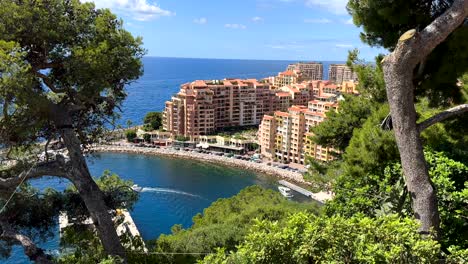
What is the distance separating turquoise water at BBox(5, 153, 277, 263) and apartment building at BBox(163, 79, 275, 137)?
4.83 m

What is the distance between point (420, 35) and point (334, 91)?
38398 millimetres

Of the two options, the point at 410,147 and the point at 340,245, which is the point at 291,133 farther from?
the point at 340,245

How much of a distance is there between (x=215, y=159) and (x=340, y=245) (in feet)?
98.3

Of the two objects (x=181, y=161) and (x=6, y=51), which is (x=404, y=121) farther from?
(x=181, y=161)

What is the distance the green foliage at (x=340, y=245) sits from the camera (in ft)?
6.27

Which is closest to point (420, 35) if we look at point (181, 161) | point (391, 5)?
point (391, 5)

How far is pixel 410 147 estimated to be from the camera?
245 centimetres

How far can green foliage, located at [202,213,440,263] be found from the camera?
1.91 metres

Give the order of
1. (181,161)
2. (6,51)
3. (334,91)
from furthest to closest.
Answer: (334,91) → (181,161) → (6,51)

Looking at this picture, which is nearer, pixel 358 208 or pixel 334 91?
pixel 358 208

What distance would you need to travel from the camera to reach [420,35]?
239 cm

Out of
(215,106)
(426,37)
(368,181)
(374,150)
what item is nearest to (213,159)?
(215,106)

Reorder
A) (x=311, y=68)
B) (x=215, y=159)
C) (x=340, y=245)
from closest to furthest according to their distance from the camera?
1. (x=340, y=245)
2. (x=215, y=159)
3. (x=311, y=68)

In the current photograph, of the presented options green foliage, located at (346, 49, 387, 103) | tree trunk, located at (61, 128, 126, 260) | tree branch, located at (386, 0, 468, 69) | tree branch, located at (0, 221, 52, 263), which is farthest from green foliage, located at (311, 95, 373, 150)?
tree branch, located at (0, 221, 52, 263)
